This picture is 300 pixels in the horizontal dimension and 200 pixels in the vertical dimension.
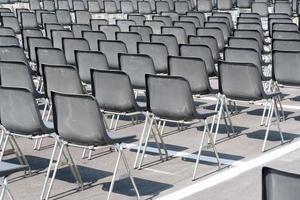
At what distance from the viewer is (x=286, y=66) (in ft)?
30.0

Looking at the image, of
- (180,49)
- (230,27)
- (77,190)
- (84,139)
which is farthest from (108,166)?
(230,27)

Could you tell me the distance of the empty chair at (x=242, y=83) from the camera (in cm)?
804

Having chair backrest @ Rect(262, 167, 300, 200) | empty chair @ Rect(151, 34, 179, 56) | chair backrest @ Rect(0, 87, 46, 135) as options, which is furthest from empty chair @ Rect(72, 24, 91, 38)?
chair backrest @ Rect(262, 167, 300, 200)

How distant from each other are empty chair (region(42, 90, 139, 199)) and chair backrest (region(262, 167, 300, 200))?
2.40 m

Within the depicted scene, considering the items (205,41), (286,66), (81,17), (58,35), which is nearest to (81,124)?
(286,66)

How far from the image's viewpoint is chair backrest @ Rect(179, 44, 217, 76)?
9953 mm

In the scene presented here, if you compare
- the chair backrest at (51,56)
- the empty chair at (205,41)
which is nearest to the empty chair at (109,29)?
the empty chair at (205,41)

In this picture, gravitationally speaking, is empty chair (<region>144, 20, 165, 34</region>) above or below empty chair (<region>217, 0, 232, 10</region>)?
above

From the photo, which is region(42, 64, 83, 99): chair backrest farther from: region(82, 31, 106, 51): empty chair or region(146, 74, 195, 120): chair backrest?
region(82, 31, 106, 51): empty chair

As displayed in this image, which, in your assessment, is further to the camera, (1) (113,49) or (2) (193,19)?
(2) (193,19)

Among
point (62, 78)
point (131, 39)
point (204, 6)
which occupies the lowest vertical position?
point (204, 6)

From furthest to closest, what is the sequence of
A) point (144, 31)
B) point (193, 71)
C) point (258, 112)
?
point (144, 31), point (258, 112), point (193, 71)

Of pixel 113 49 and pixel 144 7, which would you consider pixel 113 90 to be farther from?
pixel 144 7

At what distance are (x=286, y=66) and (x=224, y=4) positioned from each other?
11592mm
